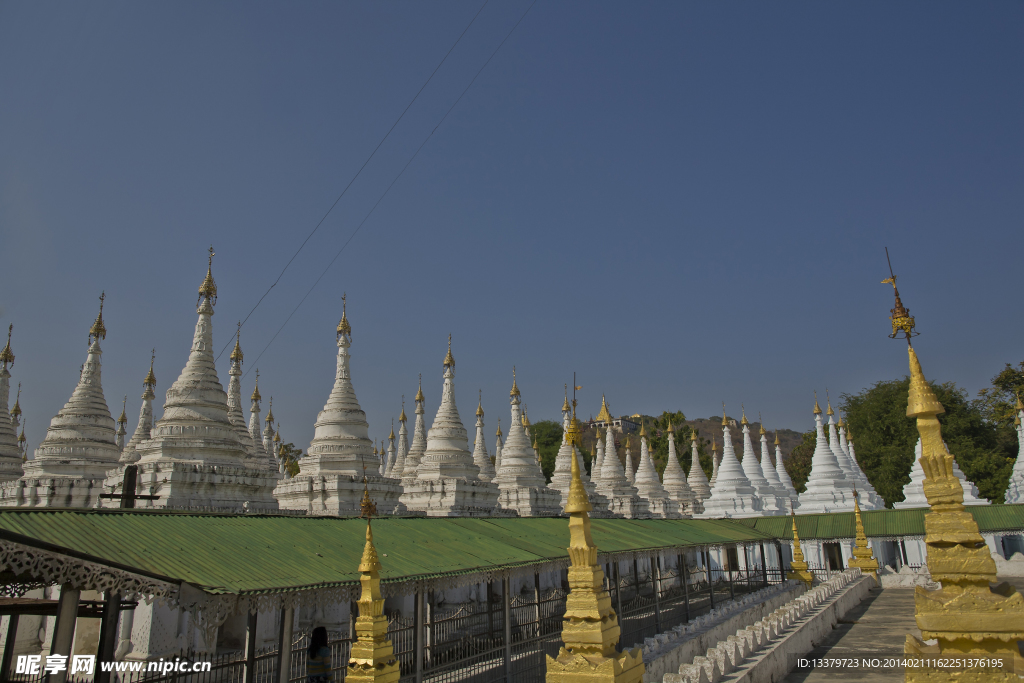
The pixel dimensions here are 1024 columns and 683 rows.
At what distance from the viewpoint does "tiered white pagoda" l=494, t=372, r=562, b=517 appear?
1312 inches

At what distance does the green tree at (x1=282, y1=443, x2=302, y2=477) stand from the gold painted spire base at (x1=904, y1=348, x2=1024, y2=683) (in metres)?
66.5

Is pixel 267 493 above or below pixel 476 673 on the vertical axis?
above

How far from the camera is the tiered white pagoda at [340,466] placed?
23734mm

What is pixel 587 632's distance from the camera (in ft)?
31.6

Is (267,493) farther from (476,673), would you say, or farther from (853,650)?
(853,650)

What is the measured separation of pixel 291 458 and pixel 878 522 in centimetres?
5948

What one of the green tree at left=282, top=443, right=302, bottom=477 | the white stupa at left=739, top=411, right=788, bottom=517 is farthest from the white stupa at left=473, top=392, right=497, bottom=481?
the green tree at left=282, top=443, right=302, bottom=477

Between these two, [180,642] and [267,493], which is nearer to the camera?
[180,642]

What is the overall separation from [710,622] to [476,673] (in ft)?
25.6

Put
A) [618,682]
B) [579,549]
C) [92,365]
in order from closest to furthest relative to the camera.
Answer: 1. [618,682]
2. [579,549]
3. [92,365]

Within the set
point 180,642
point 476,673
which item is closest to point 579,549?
point 476,673

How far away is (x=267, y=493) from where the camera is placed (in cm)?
2180

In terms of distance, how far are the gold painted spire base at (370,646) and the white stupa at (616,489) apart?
112 feet

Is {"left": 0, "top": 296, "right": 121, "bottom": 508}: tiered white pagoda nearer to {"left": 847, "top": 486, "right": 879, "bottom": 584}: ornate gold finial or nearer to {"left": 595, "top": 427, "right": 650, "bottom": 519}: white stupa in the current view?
{"left": 595, "top": 427, "right": 650, "bottom": 519}: white stupa
